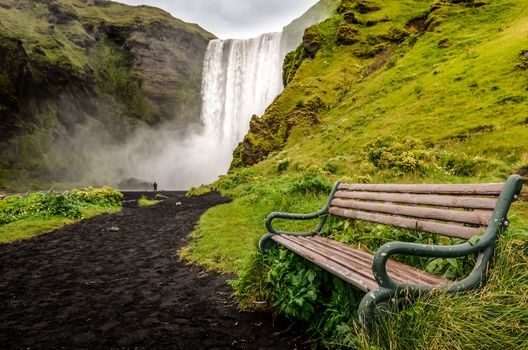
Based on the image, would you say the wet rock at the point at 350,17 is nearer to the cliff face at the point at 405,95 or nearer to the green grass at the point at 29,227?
the cliff face at the point at 405,95

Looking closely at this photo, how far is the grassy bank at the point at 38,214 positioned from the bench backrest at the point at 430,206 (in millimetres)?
10234

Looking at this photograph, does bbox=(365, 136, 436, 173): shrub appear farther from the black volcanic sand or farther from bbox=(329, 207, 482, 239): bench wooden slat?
bbox=(329, 207, 482, 239): bench wooden slat

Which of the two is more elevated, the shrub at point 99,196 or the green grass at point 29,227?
the green grass at point 29,227

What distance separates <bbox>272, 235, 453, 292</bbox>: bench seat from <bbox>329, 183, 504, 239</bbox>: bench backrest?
1.37 ft

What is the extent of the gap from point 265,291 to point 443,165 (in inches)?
397

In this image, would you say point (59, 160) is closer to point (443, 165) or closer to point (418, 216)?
point (443, 165)

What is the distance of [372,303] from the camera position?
2.37 metres

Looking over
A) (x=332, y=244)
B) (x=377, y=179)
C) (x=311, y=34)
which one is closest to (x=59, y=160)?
(x=311, y=34)

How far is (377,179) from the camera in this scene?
1205 centimetres

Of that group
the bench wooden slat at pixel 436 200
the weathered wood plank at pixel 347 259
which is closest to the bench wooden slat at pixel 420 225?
the bench wooden slat at pixel 436 200

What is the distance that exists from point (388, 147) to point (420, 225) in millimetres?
12713

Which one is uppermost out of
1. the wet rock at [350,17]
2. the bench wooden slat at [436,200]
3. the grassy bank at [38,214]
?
the wet rock at [350,17]

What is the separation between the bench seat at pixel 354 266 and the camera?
2691mm

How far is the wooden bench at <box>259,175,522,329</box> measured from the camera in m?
2.42
